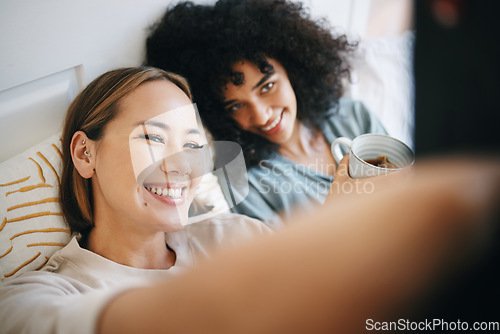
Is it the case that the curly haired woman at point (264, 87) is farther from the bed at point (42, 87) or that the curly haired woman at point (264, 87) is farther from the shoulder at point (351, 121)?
the bed at point (42, 87)

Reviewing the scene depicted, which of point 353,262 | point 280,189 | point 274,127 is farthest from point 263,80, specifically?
point 353,262

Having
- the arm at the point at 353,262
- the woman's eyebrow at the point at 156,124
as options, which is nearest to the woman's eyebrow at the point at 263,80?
the woman's eyebrow at the point at 156,124

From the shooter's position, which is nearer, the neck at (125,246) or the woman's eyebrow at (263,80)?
the neck at (125,246)

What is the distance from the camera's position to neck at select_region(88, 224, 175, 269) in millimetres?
621

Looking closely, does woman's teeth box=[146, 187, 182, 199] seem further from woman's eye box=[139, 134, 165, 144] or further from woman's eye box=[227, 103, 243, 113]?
woman's eye box=[227, 103, 243, 113]

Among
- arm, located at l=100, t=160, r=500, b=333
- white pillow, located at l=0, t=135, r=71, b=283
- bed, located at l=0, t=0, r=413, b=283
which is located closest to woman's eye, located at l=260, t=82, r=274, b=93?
bed, located at l=0, t=0, r=413, b=283

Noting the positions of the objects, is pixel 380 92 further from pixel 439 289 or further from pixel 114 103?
pixel 439 289

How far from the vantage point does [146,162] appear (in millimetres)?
584

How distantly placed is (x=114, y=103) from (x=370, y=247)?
514 mm

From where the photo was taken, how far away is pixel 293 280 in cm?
22

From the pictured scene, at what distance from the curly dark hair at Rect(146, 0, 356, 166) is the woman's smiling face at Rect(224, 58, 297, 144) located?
2 cm

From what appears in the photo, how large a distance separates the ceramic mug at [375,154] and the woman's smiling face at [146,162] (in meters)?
0.31

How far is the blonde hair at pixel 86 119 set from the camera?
61cm

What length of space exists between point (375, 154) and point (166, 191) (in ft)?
1.34
